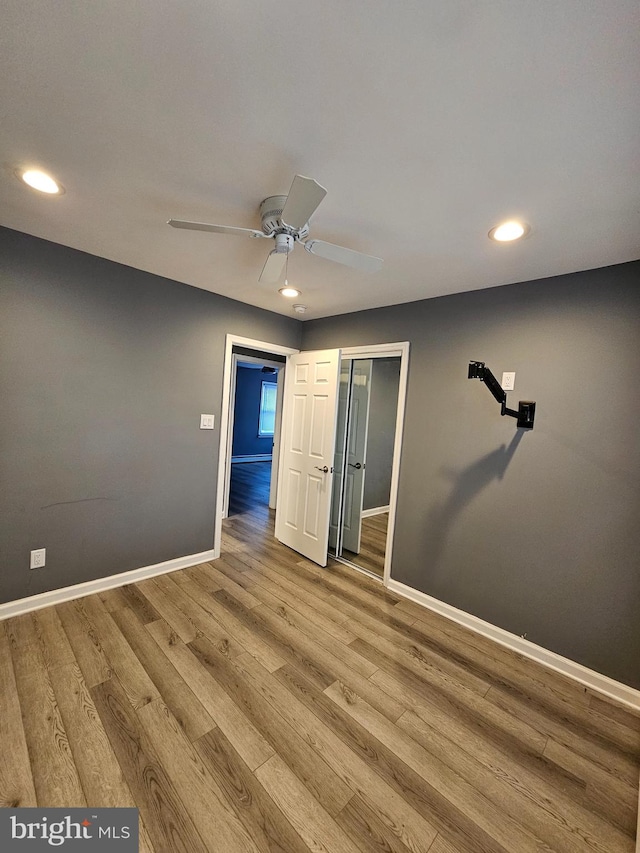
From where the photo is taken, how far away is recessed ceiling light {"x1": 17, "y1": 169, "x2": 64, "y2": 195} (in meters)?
1.46

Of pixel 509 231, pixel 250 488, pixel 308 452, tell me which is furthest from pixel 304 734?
pixel 250 488

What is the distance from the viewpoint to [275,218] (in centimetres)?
149

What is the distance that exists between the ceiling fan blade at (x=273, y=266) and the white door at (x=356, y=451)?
1.77 m

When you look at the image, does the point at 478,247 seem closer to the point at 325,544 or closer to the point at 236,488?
the point at 325,544

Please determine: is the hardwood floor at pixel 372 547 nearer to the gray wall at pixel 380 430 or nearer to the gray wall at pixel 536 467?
the gray wall at pixel 380 430

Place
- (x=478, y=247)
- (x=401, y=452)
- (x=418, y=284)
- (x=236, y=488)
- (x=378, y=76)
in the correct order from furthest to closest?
(x=236, y=488)
(x=401, y=452)
(x=418, y=284)
(x=478, y=247)
(x=378, y=76)

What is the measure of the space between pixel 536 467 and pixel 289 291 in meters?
2.24

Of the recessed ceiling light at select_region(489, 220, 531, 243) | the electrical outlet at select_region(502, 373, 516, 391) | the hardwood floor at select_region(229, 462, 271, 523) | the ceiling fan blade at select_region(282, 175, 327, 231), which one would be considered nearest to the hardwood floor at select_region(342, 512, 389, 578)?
the hardwood floor at select_region(229, 462, 271, 523)

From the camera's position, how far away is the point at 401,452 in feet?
9.39

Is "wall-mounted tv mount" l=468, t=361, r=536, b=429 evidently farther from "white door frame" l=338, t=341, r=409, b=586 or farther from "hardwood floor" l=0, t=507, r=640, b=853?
"hardwood floor" l=0, t=507, r=640, b=853

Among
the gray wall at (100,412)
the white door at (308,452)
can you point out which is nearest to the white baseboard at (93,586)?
the gray wall at (100,412)

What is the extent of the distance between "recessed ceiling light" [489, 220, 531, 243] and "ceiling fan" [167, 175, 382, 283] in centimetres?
61

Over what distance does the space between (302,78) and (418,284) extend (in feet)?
5.42

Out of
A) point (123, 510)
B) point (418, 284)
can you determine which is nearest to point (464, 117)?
point (418, 284)
